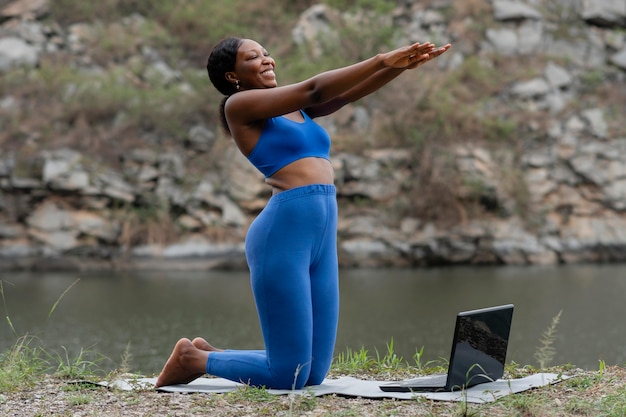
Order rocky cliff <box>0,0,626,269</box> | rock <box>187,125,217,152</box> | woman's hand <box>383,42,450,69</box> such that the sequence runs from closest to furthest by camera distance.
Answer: woman's hand <box>383,42,450,69</box>, rocky cliff <box>0,0,626,269</box>, rock <box>187,125,217,152</box>

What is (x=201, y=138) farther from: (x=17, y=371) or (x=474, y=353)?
(x=474, y=353)

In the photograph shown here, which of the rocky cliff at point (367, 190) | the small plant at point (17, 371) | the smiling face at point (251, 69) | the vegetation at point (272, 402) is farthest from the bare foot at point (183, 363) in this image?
the rocky cliff at point (367, 190)

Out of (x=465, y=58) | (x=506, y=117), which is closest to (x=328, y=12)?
(x=465, y=58)

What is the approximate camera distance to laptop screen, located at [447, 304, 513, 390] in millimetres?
3354

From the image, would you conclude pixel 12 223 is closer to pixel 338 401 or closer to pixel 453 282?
pixel 453 282

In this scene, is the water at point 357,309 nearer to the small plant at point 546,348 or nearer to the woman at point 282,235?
the small plant at point 546,348

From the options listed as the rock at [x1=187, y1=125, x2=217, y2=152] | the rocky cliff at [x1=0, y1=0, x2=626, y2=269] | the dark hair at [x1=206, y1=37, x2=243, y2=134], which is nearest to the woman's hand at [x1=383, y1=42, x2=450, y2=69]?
the dark hair at [x1=206, y1=37, x2=243, y2=134]

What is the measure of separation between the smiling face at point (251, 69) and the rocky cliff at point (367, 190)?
15254mm

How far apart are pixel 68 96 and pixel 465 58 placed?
10.8 meters

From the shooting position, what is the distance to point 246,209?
19781 mm

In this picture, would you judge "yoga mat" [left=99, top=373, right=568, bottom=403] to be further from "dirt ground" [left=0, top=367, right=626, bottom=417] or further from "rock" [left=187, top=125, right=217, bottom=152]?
"rock" [left=187, top=125, right=217, bottom=152]

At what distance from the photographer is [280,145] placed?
3623 mm

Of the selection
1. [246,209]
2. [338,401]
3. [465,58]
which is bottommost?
[246,209]

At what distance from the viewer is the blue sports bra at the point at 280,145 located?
3.62 metres
